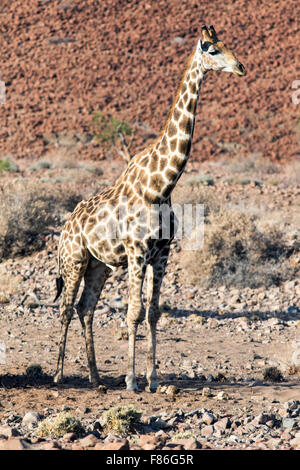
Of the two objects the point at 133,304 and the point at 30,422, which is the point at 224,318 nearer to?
the point at 133,304

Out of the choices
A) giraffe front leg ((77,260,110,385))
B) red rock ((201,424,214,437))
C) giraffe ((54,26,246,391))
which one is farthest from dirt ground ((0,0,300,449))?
giraffe ((54,26,246,391))

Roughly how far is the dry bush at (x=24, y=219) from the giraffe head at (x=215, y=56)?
8.25 metres

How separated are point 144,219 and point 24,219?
814 centimetres

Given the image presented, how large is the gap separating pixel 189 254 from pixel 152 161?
6272mm

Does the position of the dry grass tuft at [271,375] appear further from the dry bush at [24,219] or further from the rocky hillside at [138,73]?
the rocky hillside at [138,73]

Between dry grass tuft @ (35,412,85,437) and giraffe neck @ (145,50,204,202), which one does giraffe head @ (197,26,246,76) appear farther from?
dry grass tuft @ (35,412,85,437)

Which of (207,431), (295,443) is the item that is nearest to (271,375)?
(207,431)

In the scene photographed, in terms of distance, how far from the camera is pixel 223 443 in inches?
208

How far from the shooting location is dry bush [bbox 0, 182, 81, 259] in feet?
46.2

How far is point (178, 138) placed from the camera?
6.87 metres

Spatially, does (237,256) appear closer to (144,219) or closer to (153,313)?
(153,313)

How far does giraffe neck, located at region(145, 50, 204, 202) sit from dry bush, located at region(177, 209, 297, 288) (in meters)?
5.85

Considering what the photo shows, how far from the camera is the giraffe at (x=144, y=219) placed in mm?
6812

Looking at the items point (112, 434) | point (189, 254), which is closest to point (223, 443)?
point (112, 434)
